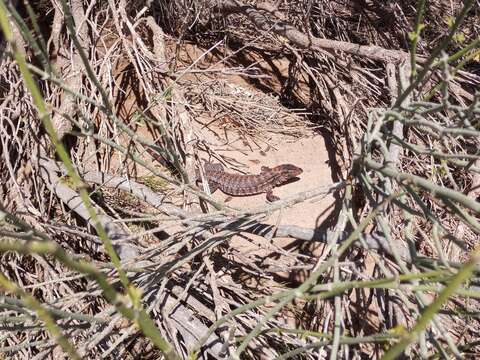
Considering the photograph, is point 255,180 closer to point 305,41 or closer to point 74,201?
point 305,41

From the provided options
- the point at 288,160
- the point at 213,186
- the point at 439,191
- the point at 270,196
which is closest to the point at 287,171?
the point at 288,160

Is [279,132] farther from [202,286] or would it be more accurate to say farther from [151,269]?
[151,269]

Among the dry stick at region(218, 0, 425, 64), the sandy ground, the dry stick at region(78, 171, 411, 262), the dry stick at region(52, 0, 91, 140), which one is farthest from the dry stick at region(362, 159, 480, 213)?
the dry stick at region(52, 0, 91, 140)

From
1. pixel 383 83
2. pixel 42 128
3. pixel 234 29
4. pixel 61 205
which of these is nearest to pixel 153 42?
pixel 234 29

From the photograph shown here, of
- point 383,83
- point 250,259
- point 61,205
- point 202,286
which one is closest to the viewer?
point 202,286

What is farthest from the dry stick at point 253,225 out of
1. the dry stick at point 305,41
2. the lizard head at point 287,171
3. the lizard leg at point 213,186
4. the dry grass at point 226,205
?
the dry stick at point 305,41

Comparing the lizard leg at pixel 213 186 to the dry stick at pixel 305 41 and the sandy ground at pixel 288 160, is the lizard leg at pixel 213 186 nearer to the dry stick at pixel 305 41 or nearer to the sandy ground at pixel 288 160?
the sandy ground at pixel 288 160

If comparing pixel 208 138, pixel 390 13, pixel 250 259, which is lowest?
pixel 250 259
